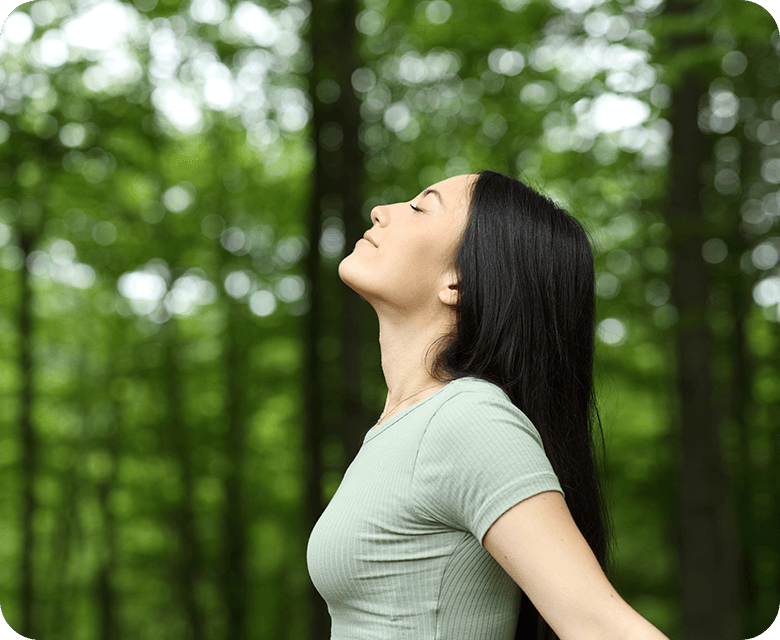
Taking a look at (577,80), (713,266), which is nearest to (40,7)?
(577,80)

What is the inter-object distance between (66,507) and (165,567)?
1.99 meters

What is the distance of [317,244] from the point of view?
650cm

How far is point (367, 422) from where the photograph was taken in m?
5.91

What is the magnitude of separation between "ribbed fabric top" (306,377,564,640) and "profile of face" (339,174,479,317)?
0.36 metres

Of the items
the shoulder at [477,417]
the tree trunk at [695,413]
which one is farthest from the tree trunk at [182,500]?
the shoulder at [477,417]

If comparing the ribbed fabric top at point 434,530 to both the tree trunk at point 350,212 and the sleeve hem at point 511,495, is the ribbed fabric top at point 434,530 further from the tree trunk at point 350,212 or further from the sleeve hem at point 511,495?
the tree trunk at point 350,212

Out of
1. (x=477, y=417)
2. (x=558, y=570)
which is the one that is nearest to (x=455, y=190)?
(x=477, y=417)

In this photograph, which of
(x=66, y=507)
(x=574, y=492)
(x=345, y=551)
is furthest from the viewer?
(x=66, y=507)

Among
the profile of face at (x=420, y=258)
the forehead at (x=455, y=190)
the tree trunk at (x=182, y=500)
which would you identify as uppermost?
the forehead at (x=455, y=190)

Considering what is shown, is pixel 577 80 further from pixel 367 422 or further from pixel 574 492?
pixel 574 492

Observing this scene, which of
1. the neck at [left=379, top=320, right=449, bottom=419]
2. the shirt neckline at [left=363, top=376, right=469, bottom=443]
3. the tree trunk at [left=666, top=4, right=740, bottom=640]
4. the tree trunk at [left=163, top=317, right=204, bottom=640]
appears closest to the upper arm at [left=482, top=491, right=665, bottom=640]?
the shirt neckline at [left=363, top=376, right=469, bottom=443]

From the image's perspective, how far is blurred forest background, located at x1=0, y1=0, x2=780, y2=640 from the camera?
20.4ft

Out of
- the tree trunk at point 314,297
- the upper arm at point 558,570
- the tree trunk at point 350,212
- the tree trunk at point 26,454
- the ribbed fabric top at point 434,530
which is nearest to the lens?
the upper arm at point 558,570

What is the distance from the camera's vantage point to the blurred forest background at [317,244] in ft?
20.4
